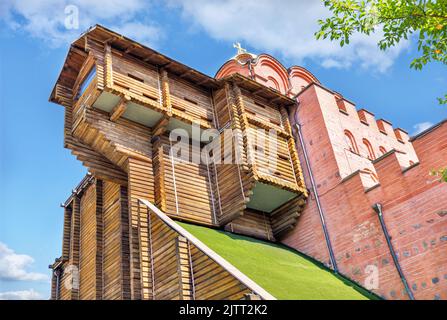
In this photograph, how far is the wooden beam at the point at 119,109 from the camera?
1302 centimetres

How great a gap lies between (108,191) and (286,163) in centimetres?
690

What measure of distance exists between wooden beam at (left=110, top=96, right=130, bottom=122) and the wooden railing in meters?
3.03

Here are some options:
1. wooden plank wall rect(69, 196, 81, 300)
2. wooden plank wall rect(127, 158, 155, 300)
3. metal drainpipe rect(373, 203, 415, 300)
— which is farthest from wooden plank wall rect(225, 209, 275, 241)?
wooden plank wall rect(69, 196, 81, 300)

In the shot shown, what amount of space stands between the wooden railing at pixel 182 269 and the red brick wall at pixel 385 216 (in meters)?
5.81

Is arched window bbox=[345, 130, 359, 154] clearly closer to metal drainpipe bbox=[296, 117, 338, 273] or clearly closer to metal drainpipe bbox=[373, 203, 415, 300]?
metal drainpipe bbox=[296, 117, 338, 273]

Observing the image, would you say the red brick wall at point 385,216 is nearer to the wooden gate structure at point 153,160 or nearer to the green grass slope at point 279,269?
the green grass slope at point 279,269

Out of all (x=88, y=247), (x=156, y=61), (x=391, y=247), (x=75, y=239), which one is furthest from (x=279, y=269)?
(x=75, y=239)

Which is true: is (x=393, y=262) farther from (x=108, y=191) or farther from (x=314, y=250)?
(x=108, y=191)

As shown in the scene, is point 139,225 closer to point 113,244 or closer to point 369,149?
point 113,244

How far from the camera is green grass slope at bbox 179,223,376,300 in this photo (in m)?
9.84

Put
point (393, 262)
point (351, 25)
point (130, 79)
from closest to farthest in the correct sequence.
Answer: point (351, 25)
point (393, 262)
point (130, 79)

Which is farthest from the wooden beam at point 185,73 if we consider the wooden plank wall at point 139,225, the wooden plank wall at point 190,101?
the wooden plank wall at point 139,225

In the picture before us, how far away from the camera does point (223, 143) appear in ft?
49.4
